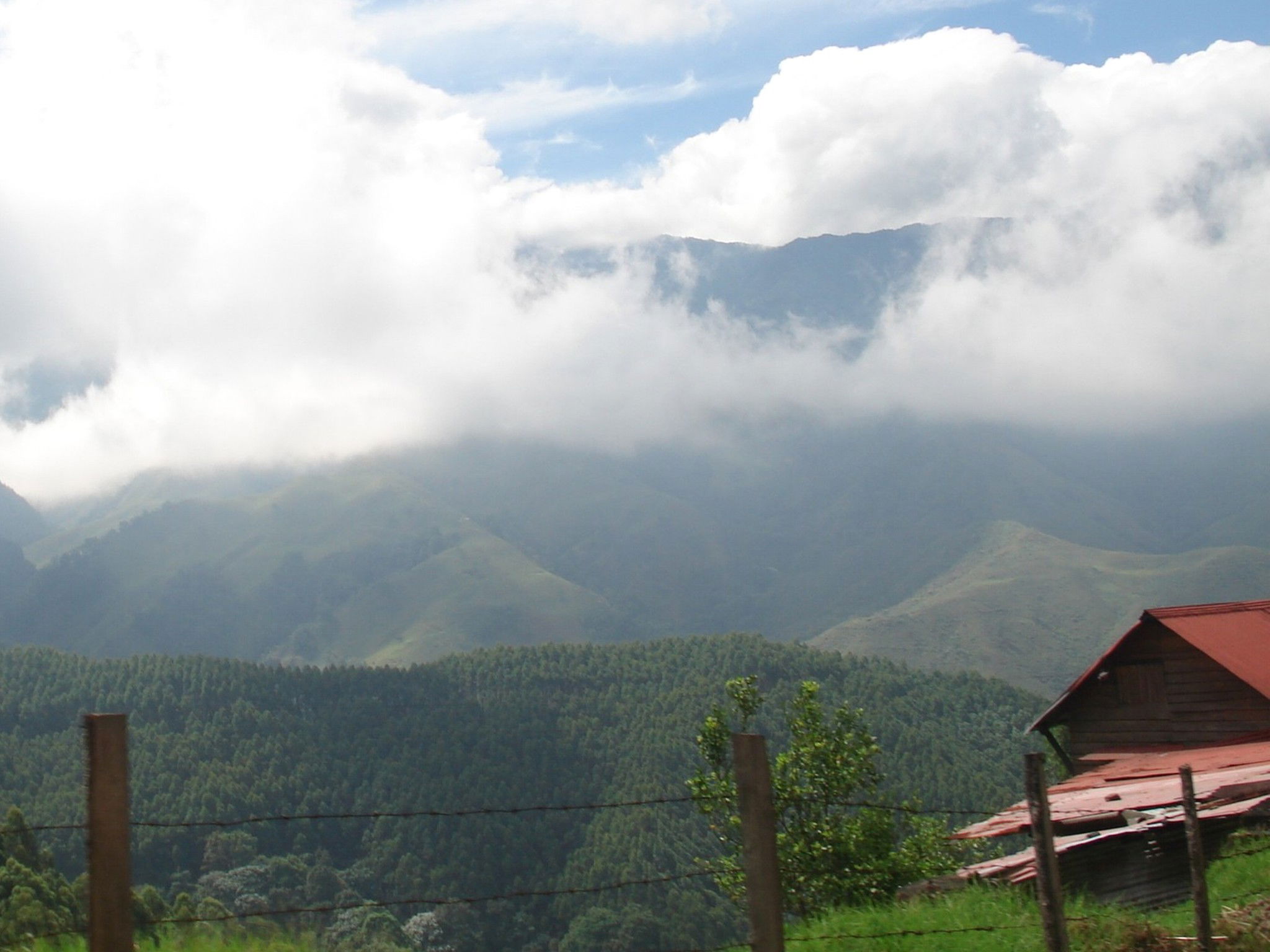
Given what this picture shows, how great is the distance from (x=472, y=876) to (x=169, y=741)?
64267 mm

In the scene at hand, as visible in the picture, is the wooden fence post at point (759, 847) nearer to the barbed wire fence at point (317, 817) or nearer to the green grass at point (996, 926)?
the barbed wire fence at point (317, 817)

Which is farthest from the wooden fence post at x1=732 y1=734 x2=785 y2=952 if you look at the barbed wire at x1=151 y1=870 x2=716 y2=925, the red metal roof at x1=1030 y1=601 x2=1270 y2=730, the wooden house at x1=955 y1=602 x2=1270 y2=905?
the red metal roof at x1=1030 y1=601 x2=1270 y2=730

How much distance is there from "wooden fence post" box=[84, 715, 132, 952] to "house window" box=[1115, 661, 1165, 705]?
33.9 meters

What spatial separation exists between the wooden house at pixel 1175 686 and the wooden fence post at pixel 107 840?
31.2 metres

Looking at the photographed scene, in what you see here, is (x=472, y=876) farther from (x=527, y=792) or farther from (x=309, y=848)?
(x=527, y=792)

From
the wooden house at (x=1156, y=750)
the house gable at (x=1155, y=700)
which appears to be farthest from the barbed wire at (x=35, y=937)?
the house gable at (x=1155, y=700)

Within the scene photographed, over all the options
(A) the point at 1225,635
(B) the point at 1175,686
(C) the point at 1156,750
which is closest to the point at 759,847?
(C) the point at 1156,750

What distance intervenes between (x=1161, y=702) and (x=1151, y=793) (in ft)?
54.1

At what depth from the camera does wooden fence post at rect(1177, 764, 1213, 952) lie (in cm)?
1021

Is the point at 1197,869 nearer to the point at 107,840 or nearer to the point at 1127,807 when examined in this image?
the point at 1127,807

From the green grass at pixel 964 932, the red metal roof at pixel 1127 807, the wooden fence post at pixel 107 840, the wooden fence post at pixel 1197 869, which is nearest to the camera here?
the wooden fence post at pixel 107 840

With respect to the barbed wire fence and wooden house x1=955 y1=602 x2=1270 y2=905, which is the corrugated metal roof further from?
the barbed wire fence

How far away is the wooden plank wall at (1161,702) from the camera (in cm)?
3300

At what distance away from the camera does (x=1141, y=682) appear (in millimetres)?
35812
